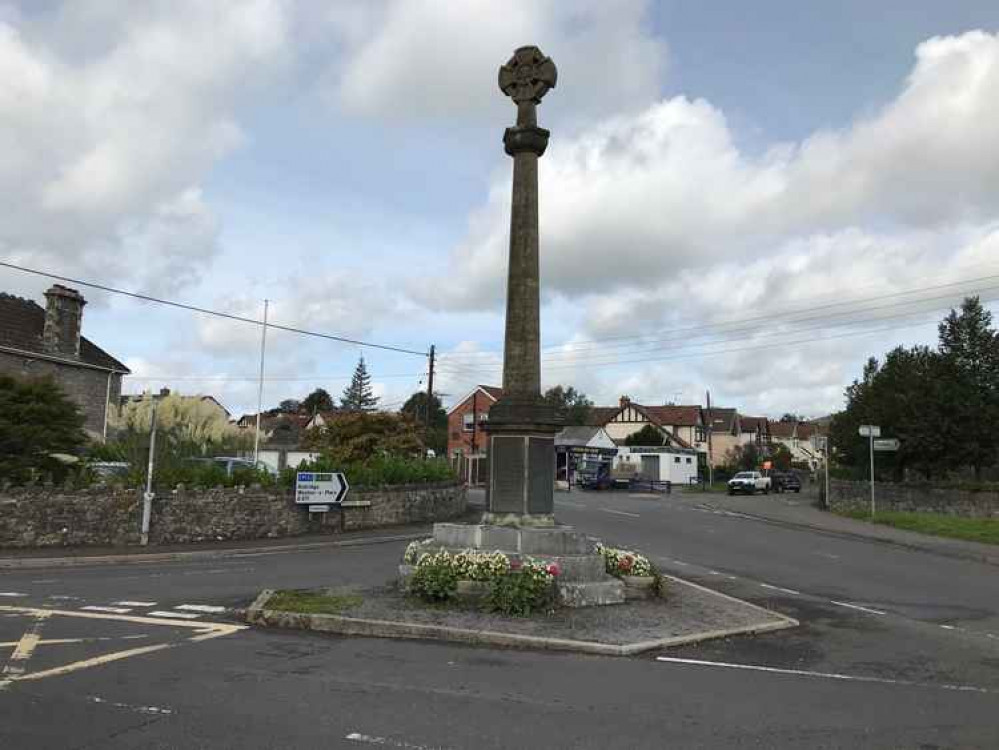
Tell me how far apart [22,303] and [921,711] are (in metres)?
38.9

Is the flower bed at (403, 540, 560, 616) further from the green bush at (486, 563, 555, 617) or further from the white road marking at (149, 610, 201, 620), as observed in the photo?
the white road marking at (149, 610, 201, 620)

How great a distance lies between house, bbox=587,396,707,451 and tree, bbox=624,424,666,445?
432 centimetres

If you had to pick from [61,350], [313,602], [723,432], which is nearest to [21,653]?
[313,602]

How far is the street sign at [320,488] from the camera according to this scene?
21.5m

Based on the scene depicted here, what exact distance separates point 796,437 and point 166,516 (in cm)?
12436

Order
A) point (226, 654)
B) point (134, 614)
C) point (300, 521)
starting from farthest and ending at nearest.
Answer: point (300, 521), point (134, 614), point (226, 654)

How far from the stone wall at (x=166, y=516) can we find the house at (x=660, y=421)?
2412 inches

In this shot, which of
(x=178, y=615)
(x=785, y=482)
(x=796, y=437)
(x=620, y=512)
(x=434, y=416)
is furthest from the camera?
(x=796, y=437)

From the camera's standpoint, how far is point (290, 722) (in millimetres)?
5559

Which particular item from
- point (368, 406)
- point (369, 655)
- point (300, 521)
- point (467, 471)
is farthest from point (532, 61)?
point (368, 406)

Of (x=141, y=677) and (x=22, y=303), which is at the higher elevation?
(x=22, y=303)

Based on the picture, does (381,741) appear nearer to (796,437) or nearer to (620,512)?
(620,512)

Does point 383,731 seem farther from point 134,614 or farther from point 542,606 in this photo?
point 134,614

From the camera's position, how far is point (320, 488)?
22.0 meters
